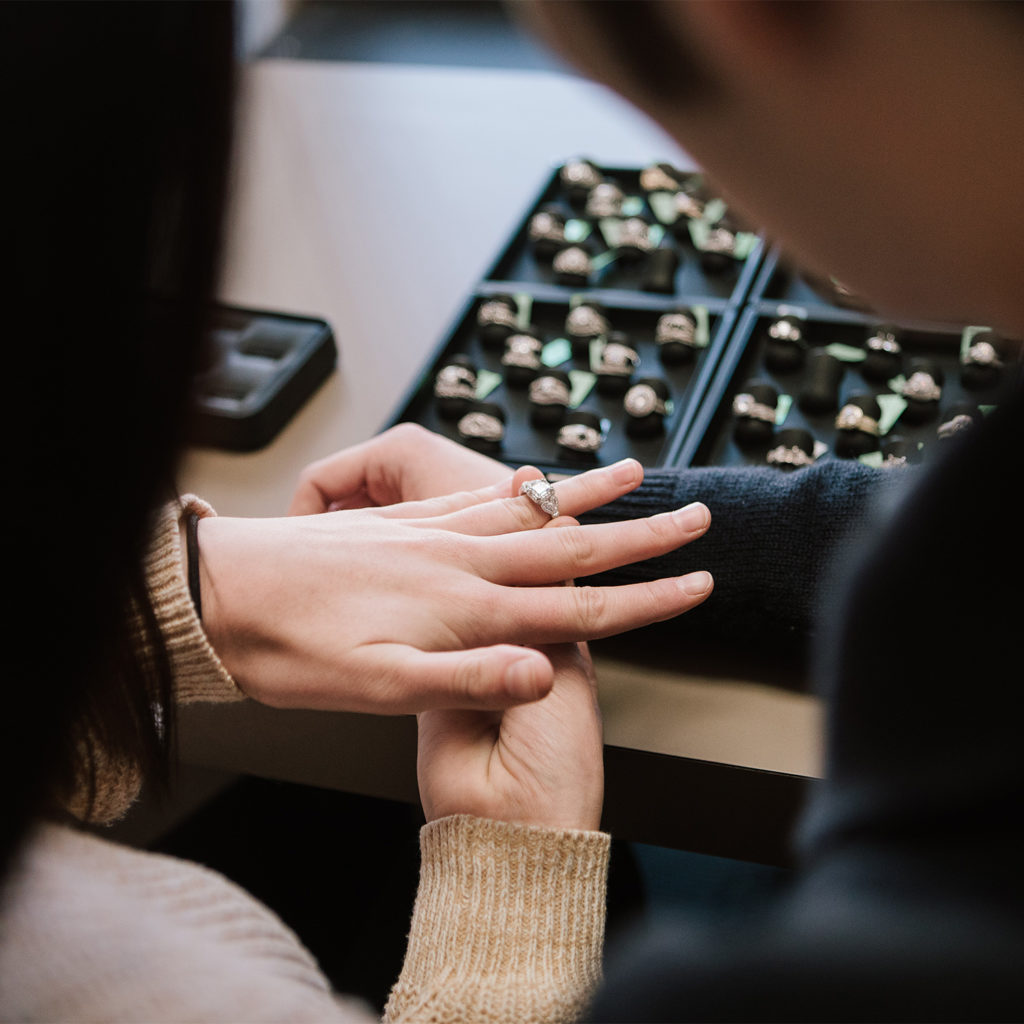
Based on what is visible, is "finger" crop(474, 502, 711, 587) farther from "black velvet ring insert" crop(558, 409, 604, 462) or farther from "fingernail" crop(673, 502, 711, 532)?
"black velvet ring insert" crop(558, 409, 604, 462)

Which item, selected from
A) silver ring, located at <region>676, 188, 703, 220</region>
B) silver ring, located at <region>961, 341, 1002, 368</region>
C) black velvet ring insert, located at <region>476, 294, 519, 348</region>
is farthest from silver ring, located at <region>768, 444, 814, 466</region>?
silver ring, located at <region>676, 188, 703, 220</region>

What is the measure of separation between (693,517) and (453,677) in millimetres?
242

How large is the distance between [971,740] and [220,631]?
1.81 ft

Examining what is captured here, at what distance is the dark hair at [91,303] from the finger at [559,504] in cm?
39

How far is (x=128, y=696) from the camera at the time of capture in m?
0.69

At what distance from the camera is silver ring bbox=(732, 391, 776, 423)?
40.7 inches

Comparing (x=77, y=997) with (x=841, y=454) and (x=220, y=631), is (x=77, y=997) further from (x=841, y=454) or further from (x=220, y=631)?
(x=841, y=454)

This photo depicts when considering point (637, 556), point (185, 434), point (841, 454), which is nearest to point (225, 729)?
point (637, 556)

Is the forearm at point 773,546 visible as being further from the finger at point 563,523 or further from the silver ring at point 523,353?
the silver ring at point 523,353

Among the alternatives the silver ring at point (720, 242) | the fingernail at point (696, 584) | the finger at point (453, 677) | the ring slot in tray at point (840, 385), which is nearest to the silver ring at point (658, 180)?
the silver ring at point (720, 242)

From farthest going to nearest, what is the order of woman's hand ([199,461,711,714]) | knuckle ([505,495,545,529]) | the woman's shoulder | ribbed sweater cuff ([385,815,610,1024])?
knuckle ([505,495,545,529]) → woman's hand ([199,461,711,714]) → ribbed sweater cuff ([385,815,610,1024]) → the woman's shoulder

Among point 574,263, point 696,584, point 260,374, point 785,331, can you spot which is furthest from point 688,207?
point 696,584

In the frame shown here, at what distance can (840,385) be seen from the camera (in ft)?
3.63

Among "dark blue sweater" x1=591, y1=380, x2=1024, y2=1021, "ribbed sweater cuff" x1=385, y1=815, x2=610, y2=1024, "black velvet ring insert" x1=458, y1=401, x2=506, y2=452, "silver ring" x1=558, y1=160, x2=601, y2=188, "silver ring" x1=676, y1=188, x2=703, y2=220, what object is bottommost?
"ribbed sweater cuff" x1=385, y1=815, x2=610, y2=1024
